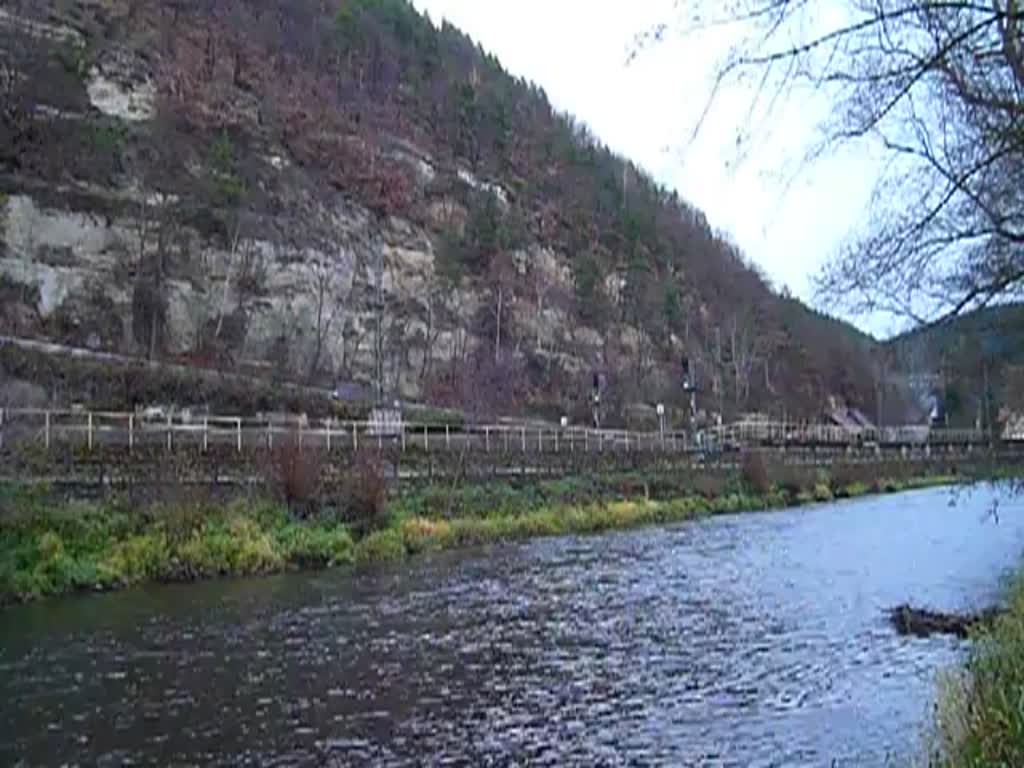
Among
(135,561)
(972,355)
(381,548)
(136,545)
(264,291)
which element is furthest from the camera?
(264,291)

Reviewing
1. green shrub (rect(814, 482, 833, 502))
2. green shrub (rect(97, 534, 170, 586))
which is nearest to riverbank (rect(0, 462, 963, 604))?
green shrub (rect(97, 534, 170, 586))

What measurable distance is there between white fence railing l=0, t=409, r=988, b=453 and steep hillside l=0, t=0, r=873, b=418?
7.35 m

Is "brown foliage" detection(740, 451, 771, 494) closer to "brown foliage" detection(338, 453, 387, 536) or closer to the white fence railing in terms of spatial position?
the white fence railing

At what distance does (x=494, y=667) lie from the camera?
15.1m

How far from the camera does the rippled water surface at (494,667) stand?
37.5ft

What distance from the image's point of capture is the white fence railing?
30.7m

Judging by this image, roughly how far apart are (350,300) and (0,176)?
1806 cm

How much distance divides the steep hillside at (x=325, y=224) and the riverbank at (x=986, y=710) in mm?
18979

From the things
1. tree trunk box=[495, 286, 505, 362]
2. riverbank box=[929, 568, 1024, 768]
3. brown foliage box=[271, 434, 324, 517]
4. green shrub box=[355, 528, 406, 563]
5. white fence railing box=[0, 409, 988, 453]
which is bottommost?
green shrub box=[355, 528, 406, 563]

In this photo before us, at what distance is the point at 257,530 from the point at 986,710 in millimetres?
21971

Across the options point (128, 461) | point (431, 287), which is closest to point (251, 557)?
point (128, 461)

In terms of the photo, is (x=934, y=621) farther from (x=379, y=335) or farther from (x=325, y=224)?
(x=325, y=224)

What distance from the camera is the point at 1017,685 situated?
7.70m

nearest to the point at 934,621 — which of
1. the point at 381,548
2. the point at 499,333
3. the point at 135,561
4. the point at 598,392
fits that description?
the point at 381,548
